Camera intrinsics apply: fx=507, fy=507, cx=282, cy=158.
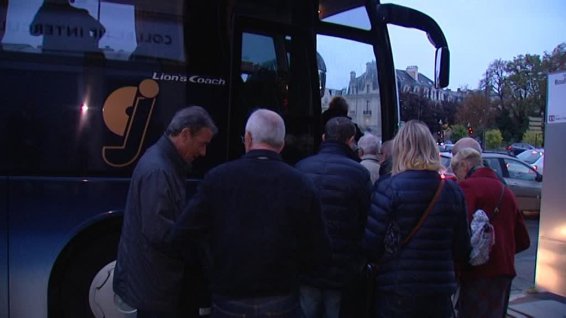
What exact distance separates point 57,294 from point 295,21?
3.31 metres

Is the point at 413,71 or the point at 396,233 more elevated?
the point at 413,71

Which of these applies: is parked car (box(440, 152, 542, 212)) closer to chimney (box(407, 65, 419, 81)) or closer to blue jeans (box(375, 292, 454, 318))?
blue jeans (box(375, 292, 454, 318))

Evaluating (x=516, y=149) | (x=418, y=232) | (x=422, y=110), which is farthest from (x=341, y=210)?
(x=422, y=110)

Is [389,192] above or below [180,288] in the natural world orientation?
above

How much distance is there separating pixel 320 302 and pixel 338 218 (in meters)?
0.64

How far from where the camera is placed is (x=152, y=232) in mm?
2711

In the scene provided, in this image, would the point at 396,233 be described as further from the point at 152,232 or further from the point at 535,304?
the point at 535,304

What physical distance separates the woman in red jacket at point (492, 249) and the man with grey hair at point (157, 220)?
206 centimetres

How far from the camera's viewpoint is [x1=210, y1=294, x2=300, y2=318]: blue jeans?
94.7 inches

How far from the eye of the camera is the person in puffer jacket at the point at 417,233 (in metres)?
3.00

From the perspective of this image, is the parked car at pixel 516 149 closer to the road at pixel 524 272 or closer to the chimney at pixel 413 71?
the road at pixel 524 272

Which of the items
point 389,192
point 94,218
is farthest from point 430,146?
point 94,218

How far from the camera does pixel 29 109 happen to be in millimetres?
4078

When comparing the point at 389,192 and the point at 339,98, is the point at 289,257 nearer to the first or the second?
the point at 389,192
